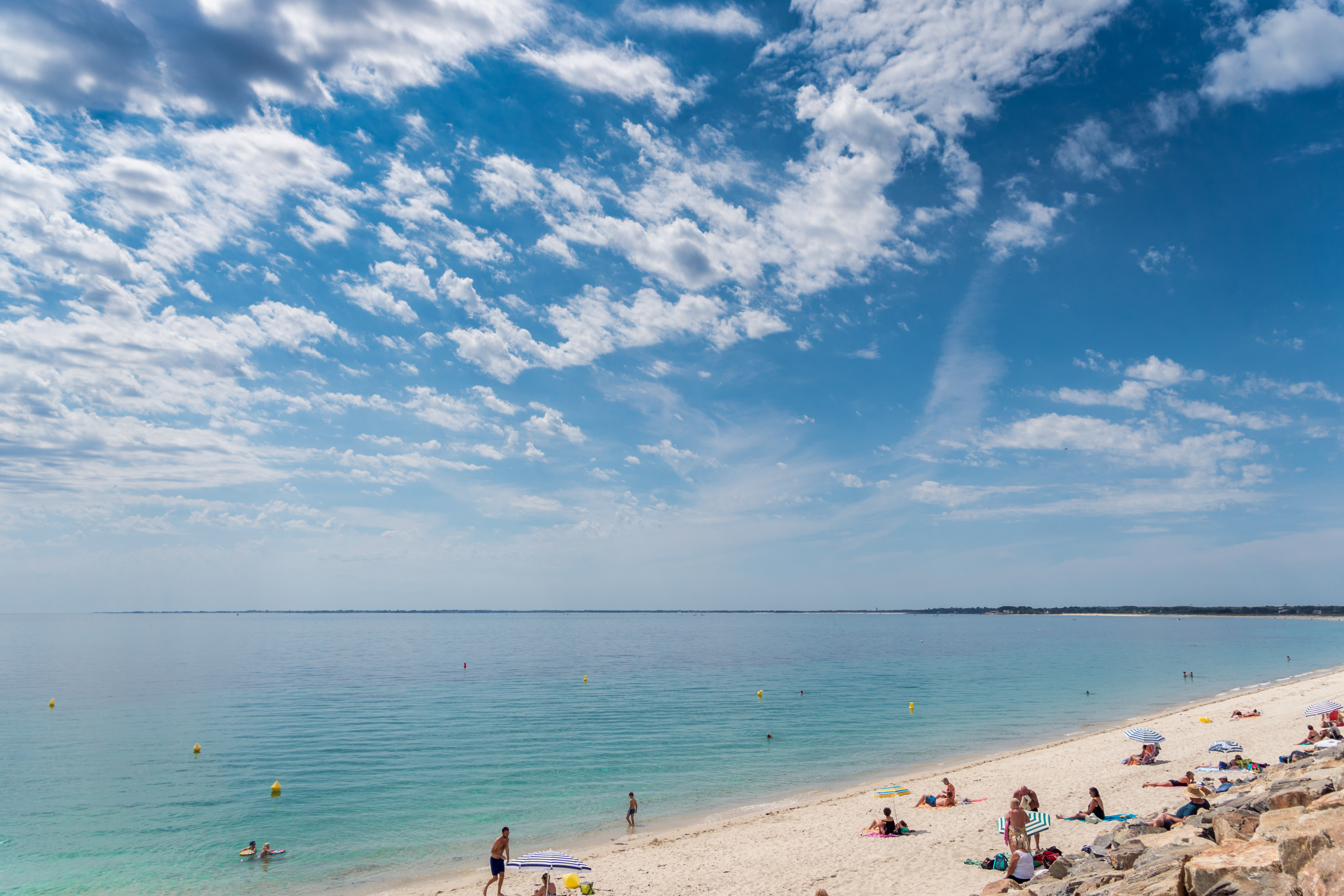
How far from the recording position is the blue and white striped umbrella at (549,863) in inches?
706

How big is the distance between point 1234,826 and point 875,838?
12103 mm

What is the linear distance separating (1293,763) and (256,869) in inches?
1338

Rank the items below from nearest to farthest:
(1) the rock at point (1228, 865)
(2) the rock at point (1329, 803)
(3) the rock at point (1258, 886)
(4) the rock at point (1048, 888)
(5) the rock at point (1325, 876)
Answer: (5) the rock at point (1325, 876), (3) the rock at point (1258, 886), (1) the rock at point (1228, 865), (2) the rock at point (1329, 803), (4) the rock at point (1048, 888)

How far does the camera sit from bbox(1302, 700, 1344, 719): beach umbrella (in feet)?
109

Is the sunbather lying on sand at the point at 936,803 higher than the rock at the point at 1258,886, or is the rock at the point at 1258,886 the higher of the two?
the rock at the point at 1258,886

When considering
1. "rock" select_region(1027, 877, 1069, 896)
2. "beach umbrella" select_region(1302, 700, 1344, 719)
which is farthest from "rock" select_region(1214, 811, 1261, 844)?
"beach umbrella" select_region(1302, 700, 1344, 719)

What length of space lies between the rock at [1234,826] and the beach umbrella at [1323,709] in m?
28.5

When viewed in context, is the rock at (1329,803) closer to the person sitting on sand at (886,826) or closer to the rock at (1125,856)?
the rock at (1125,856)

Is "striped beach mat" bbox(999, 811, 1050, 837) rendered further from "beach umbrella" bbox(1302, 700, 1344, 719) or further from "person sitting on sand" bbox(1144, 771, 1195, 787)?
"beach umbrella" bbox(1302, 700, 1344, 719)

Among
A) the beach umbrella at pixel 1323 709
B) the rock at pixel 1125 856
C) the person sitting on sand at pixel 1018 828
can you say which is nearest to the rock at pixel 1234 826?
the rock at pixel 1125 856

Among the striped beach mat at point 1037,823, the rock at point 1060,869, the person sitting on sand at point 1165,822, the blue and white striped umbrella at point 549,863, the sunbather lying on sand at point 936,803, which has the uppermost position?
the person sitting on sand at point 1165,822

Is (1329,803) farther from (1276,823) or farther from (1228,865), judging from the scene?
(1228,865)

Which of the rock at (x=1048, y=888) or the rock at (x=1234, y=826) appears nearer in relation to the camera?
the rock at (x=1234, y=826)

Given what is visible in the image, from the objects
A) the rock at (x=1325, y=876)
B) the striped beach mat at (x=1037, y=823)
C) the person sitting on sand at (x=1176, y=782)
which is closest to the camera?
the rock at (x=1325, y=876)
